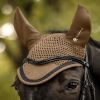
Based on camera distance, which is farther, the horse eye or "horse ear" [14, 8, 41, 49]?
"horse ear" [14, 8, 41, 49]

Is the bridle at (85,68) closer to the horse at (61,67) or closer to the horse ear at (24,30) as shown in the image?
the horse at (61,67)

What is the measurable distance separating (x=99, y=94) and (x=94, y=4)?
399 cm

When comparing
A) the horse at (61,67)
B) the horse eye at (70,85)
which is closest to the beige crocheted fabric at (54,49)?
the horse at (61,67)

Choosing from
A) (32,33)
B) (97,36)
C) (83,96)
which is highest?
(32,33)

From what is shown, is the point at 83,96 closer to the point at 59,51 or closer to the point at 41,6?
the point at 59,51

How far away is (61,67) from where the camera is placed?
3363mm

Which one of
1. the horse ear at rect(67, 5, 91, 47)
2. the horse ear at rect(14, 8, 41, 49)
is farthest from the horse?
the horse ear at rect(14, 8, 41, 49)

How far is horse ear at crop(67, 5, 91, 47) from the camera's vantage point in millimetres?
3369

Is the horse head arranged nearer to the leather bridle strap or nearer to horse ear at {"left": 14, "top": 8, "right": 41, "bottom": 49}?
the leather bridle strap

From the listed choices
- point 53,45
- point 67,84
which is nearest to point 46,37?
point 53,45

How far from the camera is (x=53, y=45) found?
3.45 m

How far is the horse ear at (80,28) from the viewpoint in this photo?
11.1 ft

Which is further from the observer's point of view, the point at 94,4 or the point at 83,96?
the point at 94,4

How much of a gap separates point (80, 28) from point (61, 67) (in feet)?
0.90
